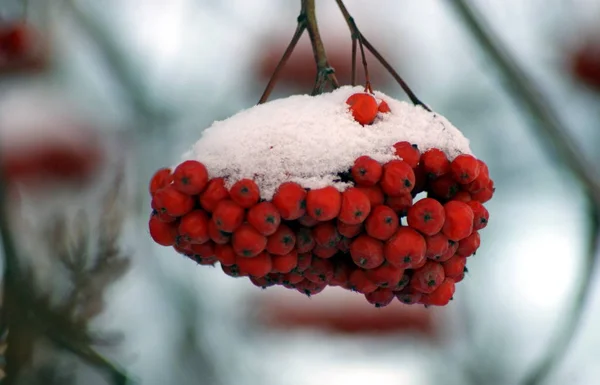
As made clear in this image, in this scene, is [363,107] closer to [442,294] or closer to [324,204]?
[324,204]

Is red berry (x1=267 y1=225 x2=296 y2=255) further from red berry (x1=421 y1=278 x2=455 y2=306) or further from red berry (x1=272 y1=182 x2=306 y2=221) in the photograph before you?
red berry (x1=421 y1=278 x2=455 y2=306)

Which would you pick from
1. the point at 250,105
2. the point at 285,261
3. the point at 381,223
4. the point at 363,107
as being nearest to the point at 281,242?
the point at 285,261

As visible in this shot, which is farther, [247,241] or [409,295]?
[409,295]

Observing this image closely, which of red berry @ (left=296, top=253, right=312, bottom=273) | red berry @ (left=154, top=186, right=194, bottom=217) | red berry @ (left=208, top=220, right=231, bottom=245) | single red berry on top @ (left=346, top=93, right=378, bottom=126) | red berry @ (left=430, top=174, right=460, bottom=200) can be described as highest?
single red berry on top @ (left=346, top=93, right=378, bottom=126)

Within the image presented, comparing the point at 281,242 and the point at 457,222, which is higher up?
the point at 457,222

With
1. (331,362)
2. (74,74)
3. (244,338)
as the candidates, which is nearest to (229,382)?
(244,338)

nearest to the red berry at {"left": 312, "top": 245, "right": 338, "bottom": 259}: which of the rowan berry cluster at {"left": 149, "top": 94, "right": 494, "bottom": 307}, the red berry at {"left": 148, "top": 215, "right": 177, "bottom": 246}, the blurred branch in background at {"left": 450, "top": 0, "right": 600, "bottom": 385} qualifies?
the rowan berry cluster at {"left": 149, "top": 94, "right": 494, "bottom": 307}

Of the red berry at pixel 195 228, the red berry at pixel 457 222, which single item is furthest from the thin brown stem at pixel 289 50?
the red berry at pixel 457 222
